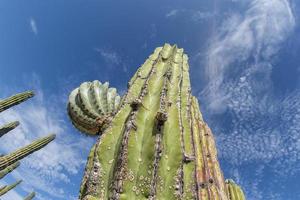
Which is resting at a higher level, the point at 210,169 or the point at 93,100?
the point at 93,100

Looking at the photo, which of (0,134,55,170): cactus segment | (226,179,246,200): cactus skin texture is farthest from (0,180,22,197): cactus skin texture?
(226,179,246,200): cactus skin texture

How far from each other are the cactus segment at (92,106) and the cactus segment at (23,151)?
4.64 m

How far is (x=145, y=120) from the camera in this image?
2.65m

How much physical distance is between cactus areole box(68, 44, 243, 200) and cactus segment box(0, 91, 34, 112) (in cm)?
587

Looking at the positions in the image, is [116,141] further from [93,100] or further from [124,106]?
[93,100]

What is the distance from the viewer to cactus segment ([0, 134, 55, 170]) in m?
7.61

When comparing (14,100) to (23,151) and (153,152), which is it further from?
(153,152)

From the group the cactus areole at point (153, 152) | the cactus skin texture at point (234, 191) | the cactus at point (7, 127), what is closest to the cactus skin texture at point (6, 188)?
the cactus at point (7, 127)

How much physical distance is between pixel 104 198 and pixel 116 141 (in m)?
0.46

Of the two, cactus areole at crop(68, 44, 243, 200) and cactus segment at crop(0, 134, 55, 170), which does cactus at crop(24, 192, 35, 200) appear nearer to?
cactus segment at crop(0, 134, 55, 170)

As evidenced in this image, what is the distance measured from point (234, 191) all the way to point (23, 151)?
6078 mm

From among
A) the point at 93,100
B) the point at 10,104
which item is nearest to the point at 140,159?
the point at 93,100

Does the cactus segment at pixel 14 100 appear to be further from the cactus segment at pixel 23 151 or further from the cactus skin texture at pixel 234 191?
the cactus skin texture at pixel 234 191

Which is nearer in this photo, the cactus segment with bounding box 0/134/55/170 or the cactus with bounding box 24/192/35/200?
the cactus segment with bounding box 0/134/55/170
